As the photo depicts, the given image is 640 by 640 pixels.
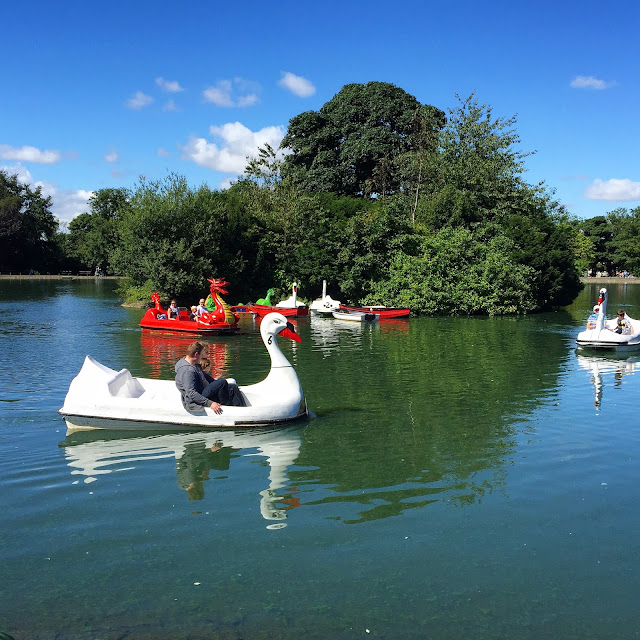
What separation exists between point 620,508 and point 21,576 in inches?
256

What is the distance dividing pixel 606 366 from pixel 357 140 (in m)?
43.7

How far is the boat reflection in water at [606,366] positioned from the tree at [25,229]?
7930 cm

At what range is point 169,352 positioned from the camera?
2053 cm

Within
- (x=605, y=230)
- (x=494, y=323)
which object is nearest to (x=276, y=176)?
(x=494, y=323)

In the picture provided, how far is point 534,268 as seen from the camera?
41.3 m

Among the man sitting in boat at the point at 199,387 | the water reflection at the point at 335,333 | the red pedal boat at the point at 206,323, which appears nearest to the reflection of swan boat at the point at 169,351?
the red pedal boat at the point at 206,323

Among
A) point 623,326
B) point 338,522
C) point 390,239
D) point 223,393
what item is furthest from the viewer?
point 390,239

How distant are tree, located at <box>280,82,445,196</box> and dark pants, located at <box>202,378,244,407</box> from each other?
4731 centimetres

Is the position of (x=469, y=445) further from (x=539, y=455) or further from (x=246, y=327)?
(x=246, y=327)

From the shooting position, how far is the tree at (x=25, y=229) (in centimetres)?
8281

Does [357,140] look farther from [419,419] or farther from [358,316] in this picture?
[419,419]

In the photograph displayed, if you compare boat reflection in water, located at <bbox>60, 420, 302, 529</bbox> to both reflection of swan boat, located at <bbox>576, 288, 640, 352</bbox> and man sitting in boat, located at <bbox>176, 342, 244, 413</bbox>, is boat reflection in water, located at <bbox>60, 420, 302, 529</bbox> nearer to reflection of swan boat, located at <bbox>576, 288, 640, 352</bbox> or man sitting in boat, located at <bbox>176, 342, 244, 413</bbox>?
man sitting in boat, located at <bbox>176, 342, 244, 413</bbox>

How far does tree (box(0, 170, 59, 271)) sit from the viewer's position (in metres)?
82.8

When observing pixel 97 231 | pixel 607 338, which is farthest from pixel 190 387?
pixel 97 231
